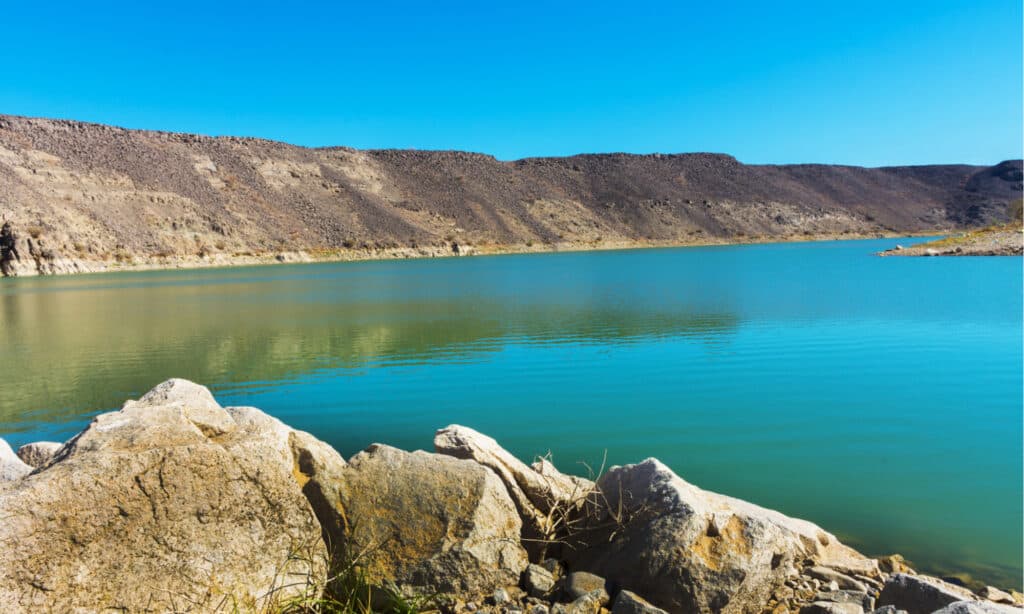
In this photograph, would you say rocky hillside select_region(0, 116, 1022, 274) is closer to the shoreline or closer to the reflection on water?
the shoreline

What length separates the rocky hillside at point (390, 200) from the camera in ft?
222

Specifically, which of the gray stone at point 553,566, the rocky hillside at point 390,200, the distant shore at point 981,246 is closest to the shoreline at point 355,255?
the rocky hillside at point 390,200

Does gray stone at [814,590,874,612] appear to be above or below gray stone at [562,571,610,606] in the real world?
below

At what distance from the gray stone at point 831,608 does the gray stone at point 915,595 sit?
155mm

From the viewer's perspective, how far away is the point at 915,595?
3766mm

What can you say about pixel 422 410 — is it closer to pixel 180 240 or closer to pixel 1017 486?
pixel 1017 486

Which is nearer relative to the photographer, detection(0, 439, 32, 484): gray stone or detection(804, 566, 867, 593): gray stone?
detection(804, 566, 867, 593): gray stone

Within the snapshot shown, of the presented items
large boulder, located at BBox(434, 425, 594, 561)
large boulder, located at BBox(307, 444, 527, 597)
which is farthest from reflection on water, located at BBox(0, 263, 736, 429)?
large boulder, located at BBox(307, 444, 527, 597)

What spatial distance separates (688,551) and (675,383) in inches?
301

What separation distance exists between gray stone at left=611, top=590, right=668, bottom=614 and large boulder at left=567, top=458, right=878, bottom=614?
15 cm

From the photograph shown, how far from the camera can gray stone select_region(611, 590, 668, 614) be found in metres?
4.01

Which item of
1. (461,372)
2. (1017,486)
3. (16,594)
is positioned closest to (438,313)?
(461,372)

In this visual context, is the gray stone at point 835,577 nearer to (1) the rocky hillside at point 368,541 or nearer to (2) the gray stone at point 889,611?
(1) the rocky hillside at point 368,541

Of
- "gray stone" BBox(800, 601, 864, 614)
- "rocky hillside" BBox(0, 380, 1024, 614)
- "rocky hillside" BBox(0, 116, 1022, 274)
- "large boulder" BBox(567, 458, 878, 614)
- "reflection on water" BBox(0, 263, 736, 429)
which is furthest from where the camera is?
"rocky hillside" BBox(0, 116, 1022, 274)
